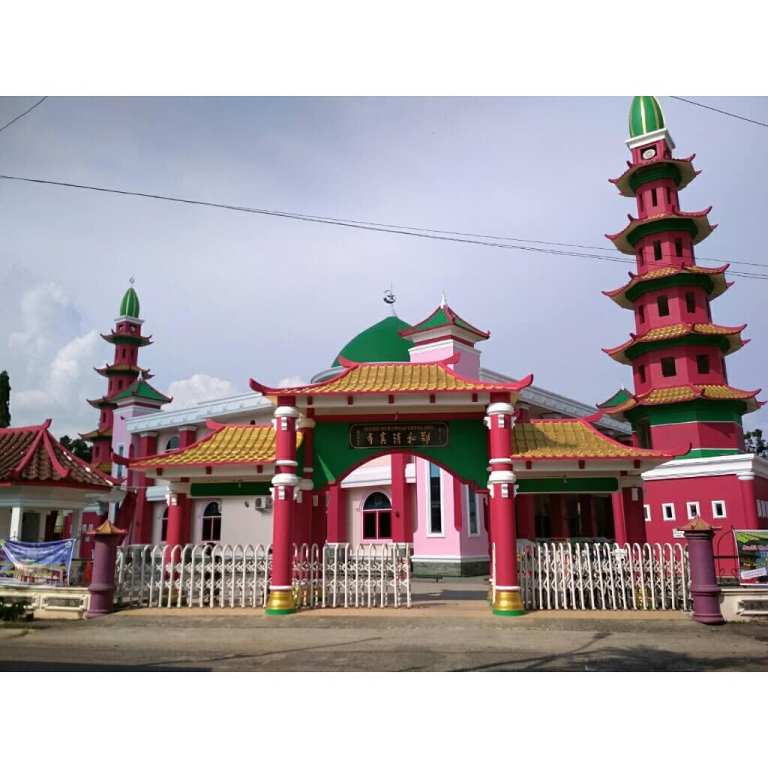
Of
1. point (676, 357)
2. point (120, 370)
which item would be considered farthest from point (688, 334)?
point (120, 370)

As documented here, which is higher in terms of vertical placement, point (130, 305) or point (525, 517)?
point (130, 305)

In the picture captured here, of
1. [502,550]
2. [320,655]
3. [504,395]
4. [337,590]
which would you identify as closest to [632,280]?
[504,395]

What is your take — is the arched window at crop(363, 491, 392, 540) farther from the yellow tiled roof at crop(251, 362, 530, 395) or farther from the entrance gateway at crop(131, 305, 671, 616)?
the yellow tiled roof at crop(251, 362, 530, 395)

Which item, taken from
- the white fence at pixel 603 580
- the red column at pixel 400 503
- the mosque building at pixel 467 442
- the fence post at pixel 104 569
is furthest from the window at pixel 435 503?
the fence post at pixel 104 569

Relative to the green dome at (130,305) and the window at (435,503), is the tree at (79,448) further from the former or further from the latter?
the window at (435,503)

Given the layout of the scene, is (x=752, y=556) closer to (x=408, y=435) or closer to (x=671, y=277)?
(x=408, y=435)

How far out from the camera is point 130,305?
122 feet

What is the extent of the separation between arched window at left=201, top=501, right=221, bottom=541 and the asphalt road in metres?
15.1

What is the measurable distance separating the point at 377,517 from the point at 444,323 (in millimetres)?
7950

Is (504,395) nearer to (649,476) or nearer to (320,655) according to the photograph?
(320,655)

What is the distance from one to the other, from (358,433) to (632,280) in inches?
603

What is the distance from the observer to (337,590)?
1212 centimetres

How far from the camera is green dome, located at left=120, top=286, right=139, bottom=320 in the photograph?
121 feet

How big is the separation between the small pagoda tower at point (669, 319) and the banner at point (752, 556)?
309 inches
